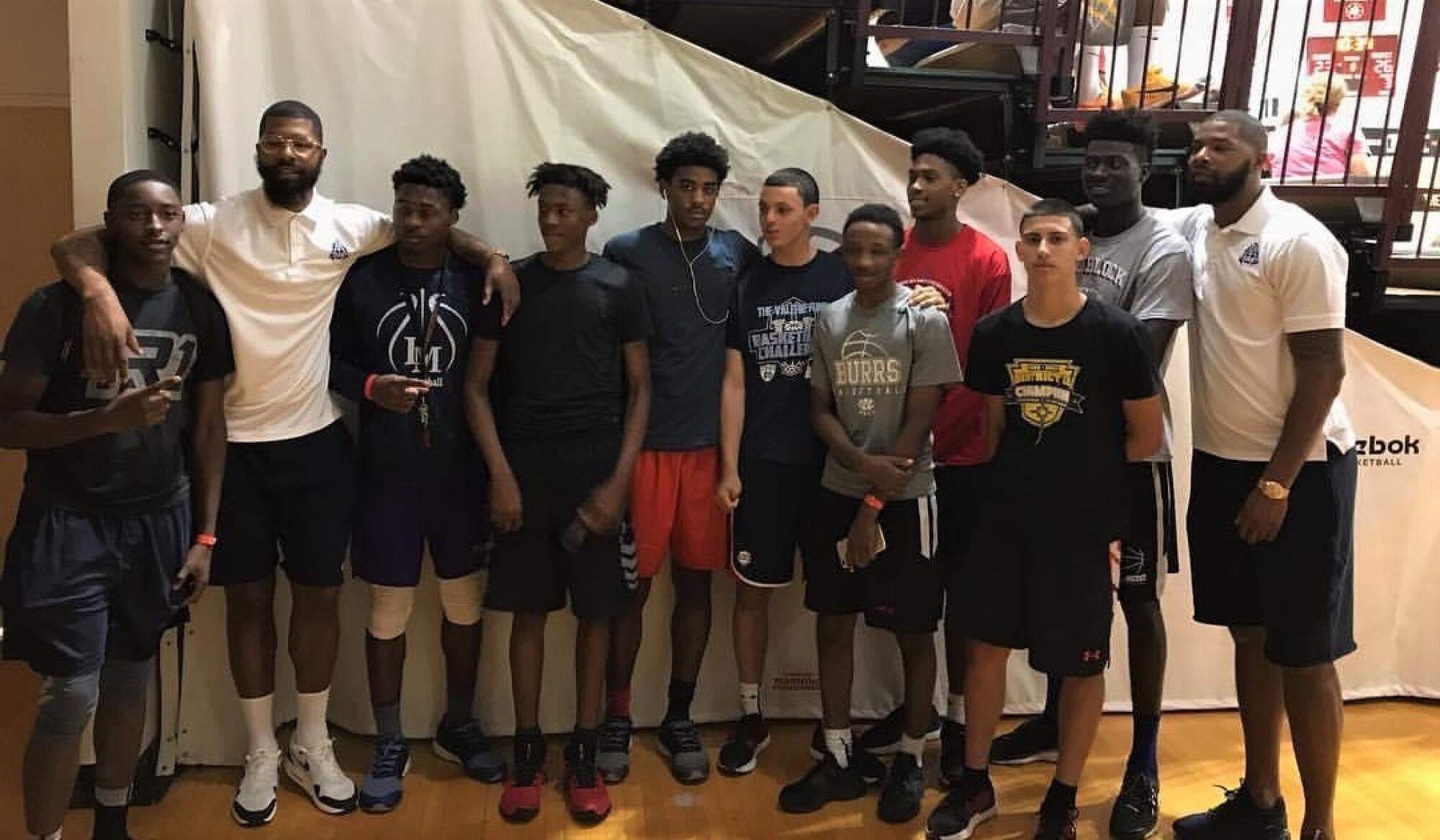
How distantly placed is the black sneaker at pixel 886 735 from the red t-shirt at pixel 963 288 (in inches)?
31.7

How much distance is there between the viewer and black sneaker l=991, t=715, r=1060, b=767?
2.96 meters

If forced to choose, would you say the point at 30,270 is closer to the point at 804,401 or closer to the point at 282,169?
the point at 282,169

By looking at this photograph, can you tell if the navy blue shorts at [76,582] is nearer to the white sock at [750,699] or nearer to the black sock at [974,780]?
the white sock at [750,699]

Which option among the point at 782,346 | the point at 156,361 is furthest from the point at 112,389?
the point at 782,346

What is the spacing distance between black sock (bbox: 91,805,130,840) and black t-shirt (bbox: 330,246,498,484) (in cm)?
90

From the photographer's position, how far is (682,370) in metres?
2.70

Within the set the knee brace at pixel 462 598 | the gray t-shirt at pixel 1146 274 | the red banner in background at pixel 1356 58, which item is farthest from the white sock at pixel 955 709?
the red banner in background at pixel 1356 58

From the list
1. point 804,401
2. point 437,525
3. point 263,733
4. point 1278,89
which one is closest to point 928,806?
point 804,401

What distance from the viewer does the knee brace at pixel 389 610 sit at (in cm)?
270

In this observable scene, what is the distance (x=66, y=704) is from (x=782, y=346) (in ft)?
5.71

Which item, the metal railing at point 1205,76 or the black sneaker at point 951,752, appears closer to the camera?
the black sneaker at point 951,752

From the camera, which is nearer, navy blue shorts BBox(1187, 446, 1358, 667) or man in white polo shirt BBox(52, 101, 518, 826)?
navy blue shorts BBox(1187, 446, 1358, 667)

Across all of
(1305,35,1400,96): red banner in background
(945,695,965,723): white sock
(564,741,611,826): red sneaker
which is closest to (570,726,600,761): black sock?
(564,741,611,826): red sneaker

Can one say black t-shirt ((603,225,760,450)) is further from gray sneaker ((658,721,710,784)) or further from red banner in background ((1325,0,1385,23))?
red banner in background ((1325,0,1385,23))
